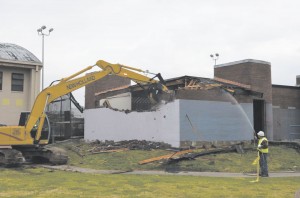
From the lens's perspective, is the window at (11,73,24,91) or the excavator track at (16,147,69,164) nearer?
the excavator track at (16,147,69,164)

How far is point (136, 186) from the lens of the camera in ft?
39.5

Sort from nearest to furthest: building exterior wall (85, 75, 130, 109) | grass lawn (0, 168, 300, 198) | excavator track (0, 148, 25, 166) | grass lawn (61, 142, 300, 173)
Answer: grass lawn (0, 168, 300, 198)
grass lawn (61, 142, 300, 173)
excavator track (0, 148, 25, 166)
building exterior wall (85, 75, 130, 109)

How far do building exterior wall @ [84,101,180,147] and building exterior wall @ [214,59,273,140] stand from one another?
6.59m

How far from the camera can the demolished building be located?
2202 cm

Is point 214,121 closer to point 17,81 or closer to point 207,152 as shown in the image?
point 207,152

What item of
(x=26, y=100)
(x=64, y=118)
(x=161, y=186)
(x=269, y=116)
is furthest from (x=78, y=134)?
(x=161, y=186)

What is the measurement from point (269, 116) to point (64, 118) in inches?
596

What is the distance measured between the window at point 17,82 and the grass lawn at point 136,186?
1403 cm

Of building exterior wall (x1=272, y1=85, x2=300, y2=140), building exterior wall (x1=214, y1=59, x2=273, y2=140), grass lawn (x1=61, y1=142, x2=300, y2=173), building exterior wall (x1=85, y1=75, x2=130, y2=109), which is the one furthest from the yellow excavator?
building exterior wall (x1=85, y1=75, x2=130, y2=109)

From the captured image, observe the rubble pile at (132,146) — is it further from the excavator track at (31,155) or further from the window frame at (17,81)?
the window frame at (17,81)

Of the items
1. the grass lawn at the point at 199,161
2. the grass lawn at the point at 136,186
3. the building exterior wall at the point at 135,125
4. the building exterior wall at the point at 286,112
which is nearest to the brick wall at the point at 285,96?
the building exterior wall at the point at 286,112

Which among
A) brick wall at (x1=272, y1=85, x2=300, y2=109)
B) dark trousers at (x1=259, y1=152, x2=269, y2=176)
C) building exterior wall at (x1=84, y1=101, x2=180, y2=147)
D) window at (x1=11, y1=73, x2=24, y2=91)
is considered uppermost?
window at (x1=11, y1=73, x2=24, y2=91)

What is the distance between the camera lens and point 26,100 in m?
28.8

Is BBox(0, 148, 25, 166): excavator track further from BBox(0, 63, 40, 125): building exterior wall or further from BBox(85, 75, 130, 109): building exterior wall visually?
BBox(85, 75, 130, 109): building exterior wall
